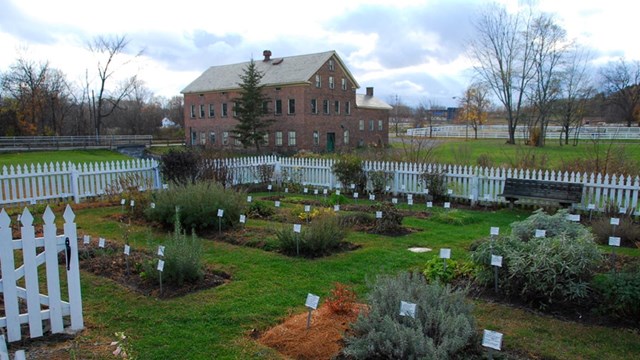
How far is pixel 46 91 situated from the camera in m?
47.8

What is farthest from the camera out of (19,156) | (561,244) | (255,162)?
(19,156)

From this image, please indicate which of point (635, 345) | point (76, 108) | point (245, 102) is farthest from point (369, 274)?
point (76, 108)

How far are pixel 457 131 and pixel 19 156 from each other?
51739mm

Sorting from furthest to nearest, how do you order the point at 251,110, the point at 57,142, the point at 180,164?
the point at 57,142 → the point at 251,110 → the point at 180,164

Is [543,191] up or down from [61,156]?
up

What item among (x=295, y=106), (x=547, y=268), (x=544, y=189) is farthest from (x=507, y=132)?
(x=547, y=268)

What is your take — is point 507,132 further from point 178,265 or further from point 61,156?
point 178,265

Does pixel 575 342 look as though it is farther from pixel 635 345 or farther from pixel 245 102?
pixel 245 102

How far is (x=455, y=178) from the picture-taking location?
1262 cm

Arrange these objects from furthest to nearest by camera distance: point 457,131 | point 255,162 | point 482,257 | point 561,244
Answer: point 457,131 → point 255,162 → point 482,257 → point 561,244

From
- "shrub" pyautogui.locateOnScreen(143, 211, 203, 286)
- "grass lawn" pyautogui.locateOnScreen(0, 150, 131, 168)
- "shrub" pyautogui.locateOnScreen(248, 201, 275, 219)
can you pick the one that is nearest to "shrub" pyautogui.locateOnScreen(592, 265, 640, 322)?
"shrub" pyautogui.locateOnScreen(143, 211, 203, 286)

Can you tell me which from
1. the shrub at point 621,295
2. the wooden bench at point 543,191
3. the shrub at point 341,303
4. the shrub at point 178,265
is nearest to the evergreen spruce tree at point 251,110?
the wooden bench at point 543,191

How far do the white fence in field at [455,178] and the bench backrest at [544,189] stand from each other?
0.21 m

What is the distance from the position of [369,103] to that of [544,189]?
123 ft
